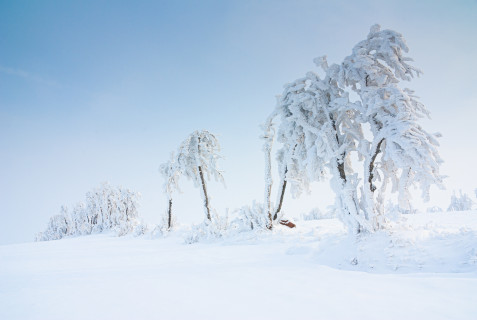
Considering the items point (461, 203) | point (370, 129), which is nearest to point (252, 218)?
point (370, 129)

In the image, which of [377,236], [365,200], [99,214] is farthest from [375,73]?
[99,214]

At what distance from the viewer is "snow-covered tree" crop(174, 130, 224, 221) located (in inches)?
547

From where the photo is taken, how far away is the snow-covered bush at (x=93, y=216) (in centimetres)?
2008

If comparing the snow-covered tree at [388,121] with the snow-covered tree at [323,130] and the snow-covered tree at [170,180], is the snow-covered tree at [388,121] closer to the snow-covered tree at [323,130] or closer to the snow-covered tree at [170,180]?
the snow-covered tree at [323,130]

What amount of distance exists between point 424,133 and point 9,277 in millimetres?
8070

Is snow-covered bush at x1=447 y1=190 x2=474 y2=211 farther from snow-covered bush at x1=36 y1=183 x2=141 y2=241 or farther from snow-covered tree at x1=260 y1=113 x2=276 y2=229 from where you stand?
snow-covered bush at x1=36 y1=183 x2=141 y2=241

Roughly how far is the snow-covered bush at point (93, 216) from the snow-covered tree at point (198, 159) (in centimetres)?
845

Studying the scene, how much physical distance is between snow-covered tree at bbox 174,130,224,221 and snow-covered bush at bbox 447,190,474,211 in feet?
53.5

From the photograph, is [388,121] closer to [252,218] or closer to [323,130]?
[323,130]

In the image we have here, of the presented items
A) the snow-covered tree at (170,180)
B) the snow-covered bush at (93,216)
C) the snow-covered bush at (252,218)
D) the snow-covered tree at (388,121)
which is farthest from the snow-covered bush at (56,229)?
the snow-covered tree at (388,121)

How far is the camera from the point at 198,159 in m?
13.7

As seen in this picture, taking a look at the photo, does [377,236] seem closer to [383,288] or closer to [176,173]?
[383,288]

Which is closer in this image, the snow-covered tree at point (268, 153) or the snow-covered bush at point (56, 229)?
the snow-covered tree at point (268, 153)

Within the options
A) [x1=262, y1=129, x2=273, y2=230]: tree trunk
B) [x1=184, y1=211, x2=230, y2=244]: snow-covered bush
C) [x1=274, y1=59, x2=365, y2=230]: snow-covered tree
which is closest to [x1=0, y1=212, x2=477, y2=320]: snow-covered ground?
[x1=274, y1=59, x2=365, y2=230]: snow-covered tree
